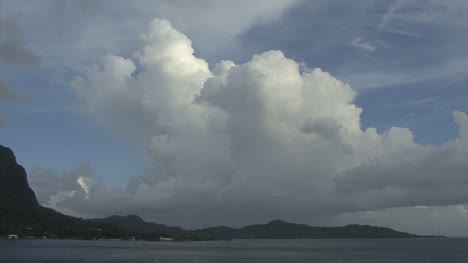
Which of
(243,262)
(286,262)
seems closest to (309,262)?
(286,262)

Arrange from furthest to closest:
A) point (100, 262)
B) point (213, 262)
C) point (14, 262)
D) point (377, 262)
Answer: point (377, 262)
point (213, 262)
point (100, 262)
point (14, 262)

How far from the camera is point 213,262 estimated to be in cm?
17100

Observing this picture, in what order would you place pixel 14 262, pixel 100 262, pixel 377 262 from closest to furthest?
pixel 14 262
pixel 100 262
pixel 377 262

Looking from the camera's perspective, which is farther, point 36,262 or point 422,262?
point 422,262

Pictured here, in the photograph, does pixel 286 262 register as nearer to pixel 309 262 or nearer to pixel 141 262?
pixel 309 262

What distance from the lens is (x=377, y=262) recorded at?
182 m

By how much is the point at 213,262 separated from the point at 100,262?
41.5 meters

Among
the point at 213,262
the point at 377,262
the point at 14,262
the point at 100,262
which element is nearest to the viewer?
the point at 14,262

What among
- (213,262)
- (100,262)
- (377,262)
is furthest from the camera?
(377,262)

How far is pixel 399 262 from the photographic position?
184875mm

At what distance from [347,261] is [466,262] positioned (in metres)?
46.5

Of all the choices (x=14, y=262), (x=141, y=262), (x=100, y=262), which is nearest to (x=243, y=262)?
(x=141, y=262)

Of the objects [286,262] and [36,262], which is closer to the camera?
[36,262]

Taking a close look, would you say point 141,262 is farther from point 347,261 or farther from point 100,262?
point 347,261
